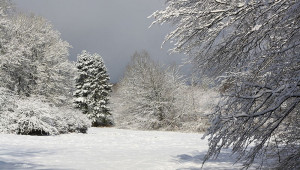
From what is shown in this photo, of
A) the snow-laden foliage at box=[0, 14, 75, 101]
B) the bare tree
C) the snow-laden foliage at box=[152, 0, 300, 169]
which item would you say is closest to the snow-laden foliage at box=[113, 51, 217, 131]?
the bare tree

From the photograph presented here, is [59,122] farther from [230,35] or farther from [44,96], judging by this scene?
[230,35]

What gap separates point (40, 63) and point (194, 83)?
17979 millimetres

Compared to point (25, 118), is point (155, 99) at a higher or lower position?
higher

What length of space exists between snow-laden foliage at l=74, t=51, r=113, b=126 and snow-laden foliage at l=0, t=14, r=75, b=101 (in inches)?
418

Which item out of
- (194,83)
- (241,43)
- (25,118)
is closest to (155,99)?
(25,118)

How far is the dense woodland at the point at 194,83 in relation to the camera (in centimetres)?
287

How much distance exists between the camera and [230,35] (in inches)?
176

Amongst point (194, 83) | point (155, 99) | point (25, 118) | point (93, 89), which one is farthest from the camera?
point (93, 89)

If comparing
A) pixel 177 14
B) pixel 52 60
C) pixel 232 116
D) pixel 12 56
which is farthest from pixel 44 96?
pixel 232 116

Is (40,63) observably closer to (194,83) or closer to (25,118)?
A: (25,118)

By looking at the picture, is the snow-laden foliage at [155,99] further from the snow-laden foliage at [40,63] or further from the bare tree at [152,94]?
the snow-laden foliage at [40,63]

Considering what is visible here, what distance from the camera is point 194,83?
575 cm

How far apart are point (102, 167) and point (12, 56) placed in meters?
11.3

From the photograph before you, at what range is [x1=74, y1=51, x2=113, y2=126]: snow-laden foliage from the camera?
111 feet
